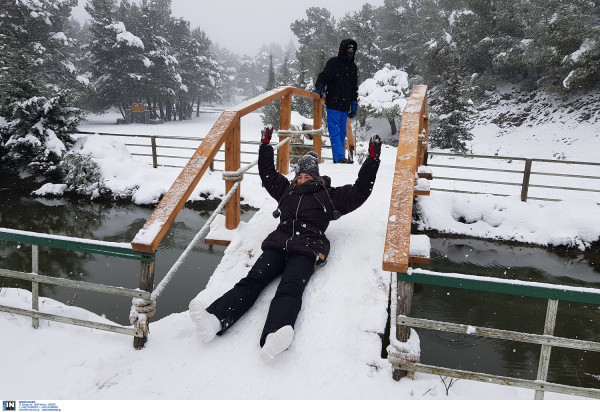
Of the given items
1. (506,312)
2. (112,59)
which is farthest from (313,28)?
(506,312)

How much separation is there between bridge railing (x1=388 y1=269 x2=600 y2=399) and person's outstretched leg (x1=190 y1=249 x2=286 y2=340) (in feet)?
3.56

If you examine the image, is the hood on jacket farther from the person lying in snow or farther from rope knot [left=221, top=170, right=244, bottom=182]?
rope knot [left=221, top=170, right=244, bottom=182]

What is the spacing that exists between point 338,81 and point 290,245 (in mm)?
3886

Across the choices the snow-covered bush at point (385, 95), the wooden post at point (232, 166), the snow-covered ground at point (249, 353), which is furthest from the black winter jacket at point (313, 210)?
the snow-covered bush at point (385, 95)

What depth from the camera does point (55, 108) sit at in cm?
1091

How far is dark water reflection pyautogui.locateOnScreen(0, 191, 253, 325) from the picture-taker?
5245mm

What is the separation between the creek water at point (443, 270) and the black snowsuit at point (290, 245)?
2021 mm

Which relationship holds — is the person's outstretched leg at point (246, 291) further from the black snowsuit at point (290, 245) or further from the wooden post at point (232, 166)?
the wooden post at point (232, 166)

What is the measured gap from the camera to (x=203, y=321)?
2639 mm

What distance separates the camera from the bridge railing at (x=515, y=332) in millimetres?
2084

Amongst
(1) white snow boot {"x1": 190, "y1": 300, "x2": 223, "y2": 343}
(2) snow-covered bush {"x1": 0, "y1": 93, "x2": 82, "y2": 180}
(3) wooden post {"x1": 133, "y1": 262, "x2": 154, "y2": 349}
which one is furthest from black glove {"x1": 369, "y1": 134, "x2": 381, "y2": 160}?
(2) snow-covered bush {"x1": 0, "y1": 93, "x2": 82, "y2": 180}

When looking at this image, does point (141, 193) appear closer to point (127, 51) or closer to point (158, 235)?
point (158, 235)

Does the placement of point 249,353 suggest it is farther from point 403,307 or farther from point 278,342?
point 403,307

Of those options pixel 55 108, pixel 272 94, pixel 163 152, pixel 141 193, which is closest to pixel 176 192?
pixel 272 94
